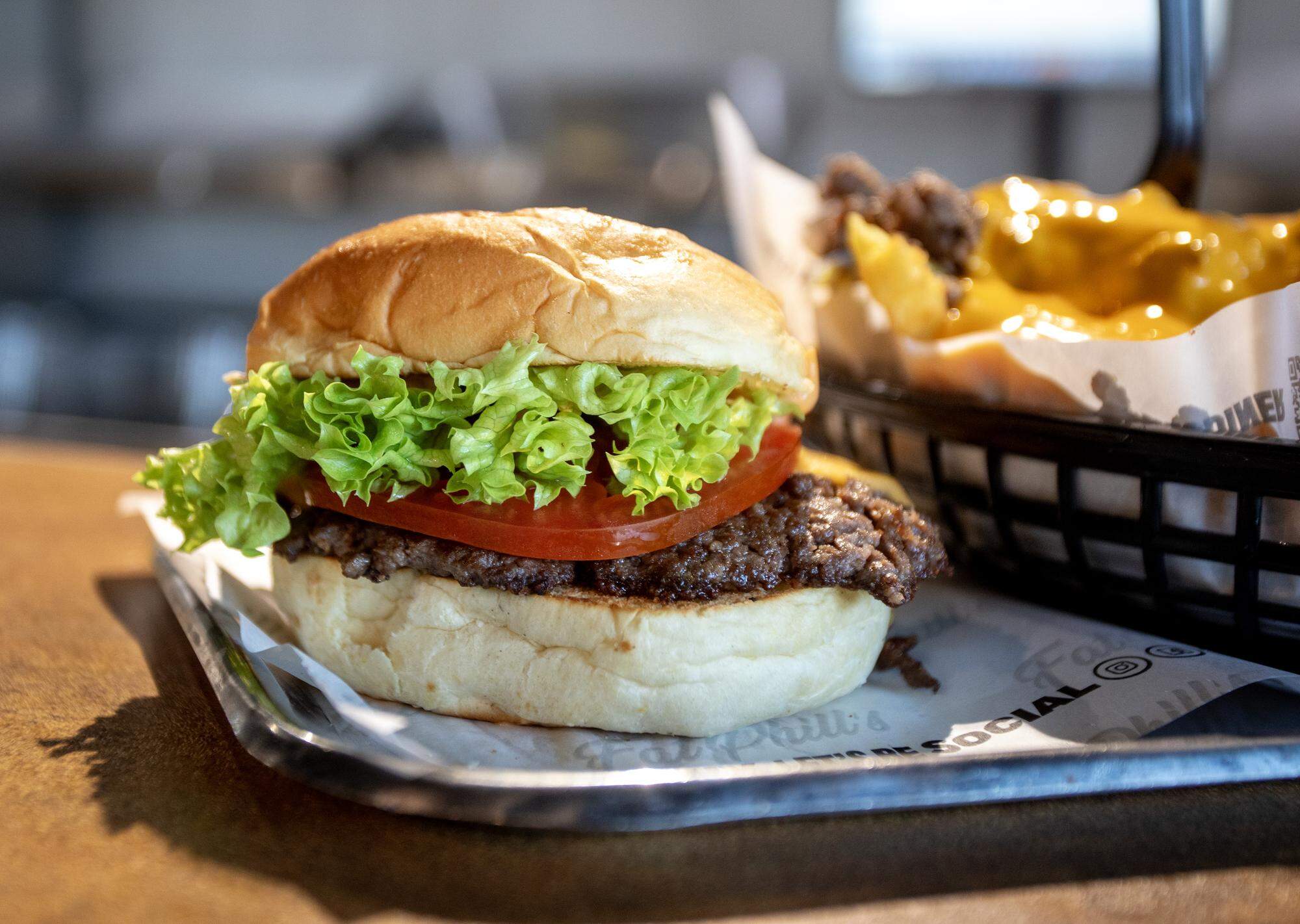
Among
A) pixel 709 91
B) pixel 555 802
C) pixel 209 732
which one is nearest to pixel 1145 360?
pixel 555 802

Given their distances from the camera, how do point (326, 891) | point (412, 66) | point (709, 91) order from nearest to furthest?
point (326, 891) → point (709, 91) → point (412, 66)

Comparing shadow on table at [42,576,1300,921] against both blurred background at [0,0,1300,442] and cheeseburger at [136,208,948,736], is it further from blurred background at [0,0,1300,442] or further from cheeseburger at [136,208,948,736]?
blurred background at [0,0,1300,442]

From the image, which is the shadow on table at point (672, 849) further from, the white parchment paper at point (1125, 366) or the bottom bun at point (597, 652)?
the white parchment paper at point (1125, 366)

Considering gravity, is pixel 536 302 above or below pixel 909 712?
above

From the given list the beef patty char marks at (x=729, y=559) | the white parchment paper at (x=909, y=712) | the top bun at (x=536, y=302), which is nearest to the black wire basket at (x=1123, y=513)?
the white parchment paper at (x=909, y=712)

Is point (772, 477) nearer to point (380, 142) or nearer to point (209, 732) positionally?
point (209, 732)

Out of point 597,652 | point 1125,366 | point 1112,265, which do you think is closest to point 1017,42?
point 1112,265

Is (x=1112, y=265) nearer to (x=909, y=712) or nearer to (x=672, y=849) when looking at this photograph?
(x=909, y=712)
